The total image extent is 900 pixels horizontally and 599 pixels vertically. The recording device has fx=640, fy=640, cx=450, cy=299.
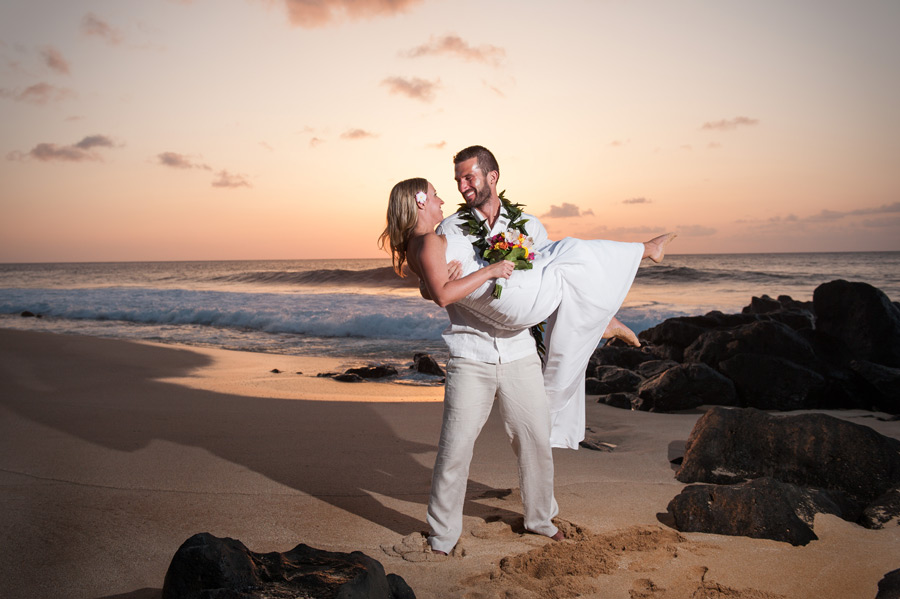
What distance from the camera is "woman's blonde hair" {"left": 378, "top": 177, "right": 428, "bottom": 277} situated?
3689 mm

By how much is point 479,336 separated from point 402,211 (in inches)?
34.4

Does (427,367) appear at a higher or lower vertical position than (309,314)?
lower

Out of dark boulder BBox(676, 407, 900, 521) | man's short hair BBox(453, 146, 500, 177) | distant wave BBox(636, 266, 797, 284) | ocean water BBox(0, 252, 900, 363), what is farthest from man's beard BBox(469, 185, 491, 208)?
distant wave BBox(636, 266, 797, 284)

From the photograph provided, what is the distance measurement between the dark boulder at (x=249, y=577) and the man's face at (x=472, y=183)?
2159 mm

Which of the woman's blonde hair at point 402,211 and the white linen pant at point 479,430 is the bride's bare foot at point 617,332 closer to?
the white linen pant at point 479,430

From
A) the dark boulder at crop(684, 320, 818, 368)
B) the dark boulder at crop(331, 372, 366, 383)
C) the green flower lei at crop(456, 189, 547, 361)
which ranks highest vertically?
the green flower lei at crop(456, 189, 547, 361)

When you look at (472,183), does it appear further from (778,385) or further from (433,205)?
(778,385)

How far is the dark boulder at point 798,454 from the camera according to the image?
4461 millimetres

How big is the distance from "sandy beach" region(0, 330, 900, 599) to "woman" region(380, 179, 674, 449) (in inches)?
34.1

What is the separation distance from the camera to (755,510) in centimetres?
390

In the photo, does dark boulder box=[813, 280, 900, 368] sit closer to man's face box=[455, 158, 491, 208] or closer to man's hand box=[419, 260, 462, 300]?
man's face box=[455, 158, 491, 208]

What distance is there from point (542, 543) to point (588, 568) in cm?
41

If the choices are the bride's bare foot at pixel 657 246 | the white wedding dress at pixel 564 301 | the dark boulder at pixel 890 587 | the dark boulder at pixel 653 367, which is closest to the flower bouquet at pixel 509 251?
the white wedding dress at pixel 564 301

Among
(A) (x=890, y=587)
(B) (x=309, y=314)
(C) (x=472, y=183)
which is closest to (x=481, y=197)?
(C) (x=472, y=183)
